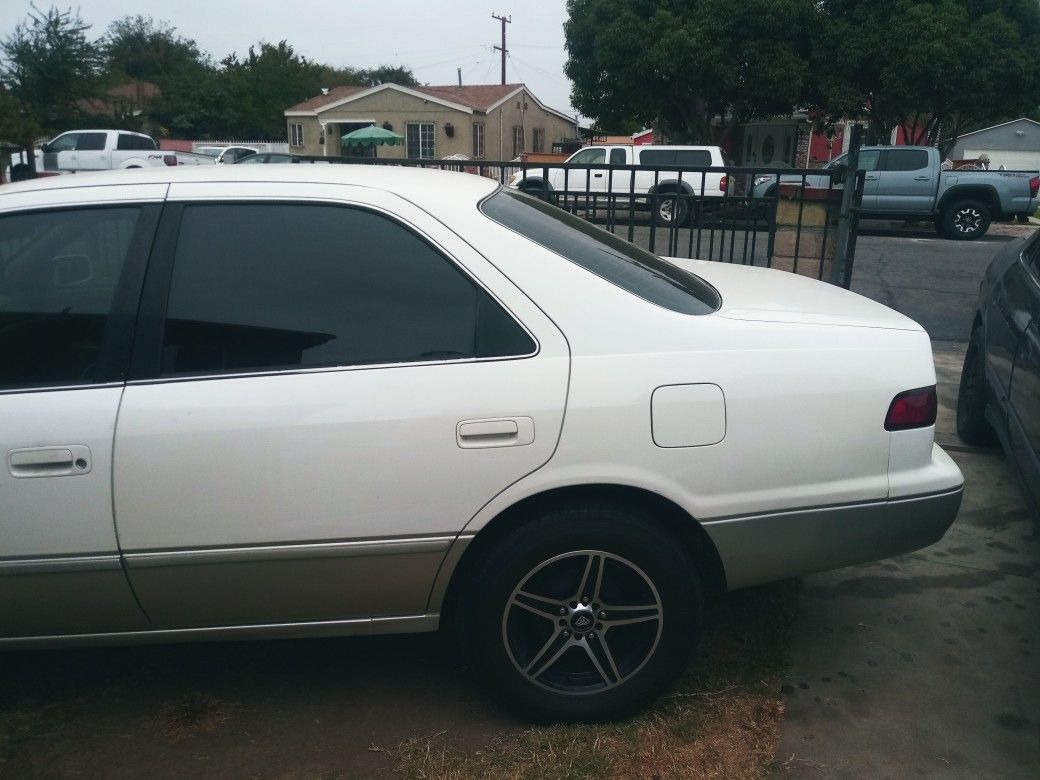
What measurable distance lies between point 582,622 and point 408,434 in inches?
30.6

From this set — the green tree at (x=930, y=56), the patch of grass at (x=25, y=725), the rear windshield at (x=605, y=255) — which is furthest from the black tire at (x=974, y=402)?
the green tree at (x=930, y=56)

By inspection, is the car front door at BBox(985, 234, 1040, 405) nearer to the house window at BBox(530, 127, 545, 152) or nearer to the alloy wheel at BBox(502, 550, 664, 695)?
the alloy wheel at BBox(502, 550, 664, 695)

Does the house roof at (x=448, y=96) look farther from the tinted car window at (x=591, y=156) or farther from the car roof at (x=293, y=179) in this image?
the car roof at (x=293, y=179)

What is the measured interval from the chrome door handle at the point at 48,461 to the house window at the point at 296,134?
43.3 meters

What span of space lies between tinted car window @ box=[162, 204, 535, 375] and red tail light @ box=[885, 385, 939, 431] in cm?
110

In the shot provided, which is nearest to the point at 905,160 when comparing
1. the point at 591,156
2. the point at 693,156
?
the point at 693,156

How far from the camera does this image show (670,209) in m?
6.98

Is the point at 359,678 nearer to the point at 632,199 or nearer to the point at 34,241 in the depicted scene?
the point at 34,241

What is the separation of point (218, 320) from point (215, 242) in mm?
250

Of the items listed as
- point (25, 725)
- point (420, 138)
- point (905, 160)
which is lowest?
point (25, 725)

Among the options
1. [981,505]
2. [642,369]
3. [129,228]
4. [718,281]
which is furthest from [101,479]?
[981,505]

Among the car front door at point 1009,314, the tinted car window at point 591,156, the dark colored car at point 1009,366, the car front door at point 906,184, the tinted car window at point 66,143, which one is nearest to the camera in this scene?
the dark colored car at point 1009,366

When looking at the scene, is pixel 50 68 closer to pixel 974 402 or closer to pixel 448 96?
pixel 448 96

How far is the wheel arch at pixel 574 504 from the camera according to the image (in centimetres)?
269
